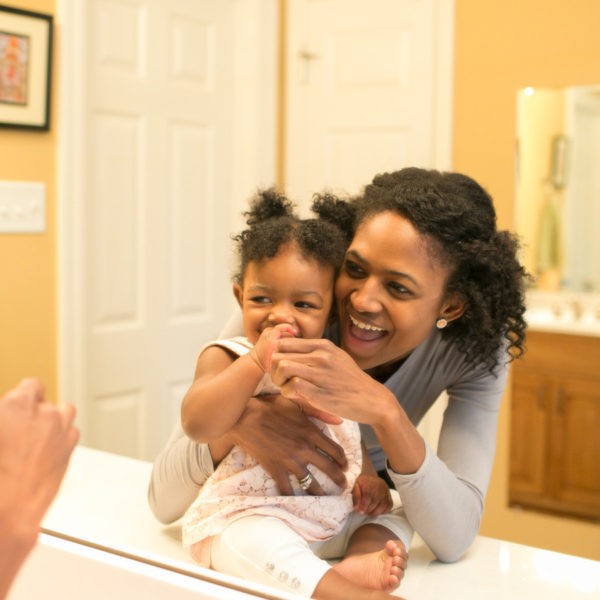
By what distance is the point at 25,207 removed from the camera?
1543 mm

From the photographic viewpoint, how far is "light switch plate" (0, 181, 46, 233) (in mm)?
1433

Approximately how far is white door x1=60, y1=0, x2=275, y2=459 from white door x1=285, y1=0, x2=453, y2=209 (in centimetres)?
50

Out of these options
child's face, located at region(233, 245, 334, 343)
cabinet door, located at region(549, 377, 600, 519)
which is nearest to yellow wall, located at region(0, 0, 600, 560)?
cabinet door, located at region(549, 377, 600, 519)

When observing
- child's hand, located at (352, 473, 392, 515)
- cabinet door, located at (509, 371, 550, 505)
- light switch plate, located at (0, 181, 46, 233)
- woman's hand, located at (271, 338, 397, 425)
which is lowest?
cabinet door, located at (509, 371, 550, 505)

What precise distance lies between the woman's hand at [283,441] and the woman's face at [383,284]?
0.27ft

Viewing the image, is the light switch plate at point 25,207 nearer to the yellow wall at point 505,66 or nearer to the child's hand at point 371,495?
the child's hand at point 371,495

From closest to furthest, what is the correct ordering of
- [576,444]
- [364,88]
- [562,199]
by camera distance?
[576,444] < [562,199] < [364,88]

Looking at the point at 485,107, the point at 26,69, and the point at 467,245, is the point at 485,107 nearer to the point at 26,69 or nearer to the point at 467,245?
the point at 26,69

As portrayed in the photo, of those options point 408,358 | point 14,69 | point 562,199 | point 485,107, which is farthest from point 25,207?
point 562,199

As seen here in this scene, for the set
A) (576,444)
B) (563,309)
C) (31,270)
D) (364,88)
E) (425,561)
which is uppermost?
(364,88)

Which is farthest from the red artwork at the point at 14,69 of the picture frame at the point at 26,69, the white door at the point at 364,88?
the white door at the point at 364,88

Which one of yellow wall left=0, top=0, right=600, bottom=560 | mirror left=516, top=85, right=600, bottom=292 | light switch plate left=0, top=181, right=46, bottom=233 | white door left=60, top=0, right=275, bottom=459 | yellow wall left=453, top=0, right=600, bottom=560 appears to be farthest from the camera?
Answer: mirror left=516, top=85, right=600, bottom=292

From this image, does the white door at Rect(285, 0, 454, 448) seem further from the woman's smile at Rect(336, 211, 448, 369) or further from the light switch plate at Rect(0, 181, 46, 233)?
the woman's smile at Rect(336, 211, 448, 369)

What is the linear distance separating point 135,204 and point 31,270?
275mm
